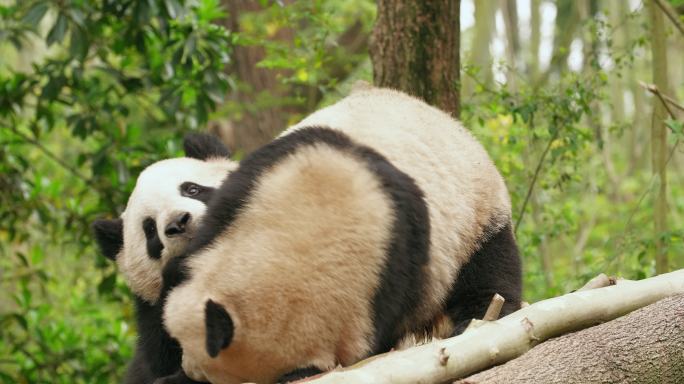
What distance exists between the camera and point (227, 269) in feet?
9.31

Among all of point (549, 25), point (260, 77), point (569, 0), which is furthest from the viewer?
point (549, 25)

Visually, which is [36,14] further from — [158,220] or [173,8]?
[158,220]

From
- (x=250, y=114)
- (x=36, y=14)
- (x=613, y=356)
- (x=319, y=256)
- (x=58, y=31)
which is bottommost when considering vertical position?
(x=250, y=114)

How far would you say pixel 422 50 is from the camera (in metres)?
4.68

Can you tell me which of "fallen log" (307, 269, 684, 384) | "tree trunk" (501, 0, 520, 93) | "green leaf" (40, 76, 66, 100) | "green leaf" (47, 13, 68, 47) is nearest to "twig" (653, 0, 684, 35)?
"tree trunk" (501, 0, 520, 93)

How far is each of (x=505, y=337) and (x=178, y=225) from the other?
1372mm

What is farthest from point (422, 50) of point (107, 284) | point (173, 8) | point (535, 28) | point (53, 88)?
point (535, 28)

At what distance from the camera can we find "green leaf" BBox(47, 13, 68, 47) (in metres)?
5.36

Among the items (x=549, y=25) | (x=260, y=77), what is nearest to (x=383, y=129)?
(x=260, y=77)

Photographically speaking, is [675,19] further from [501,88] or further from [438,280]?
[438,280]

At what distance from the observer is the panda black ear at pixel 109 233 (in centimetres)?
408

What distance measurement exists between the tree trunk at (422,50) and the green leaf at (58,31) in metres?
2.03

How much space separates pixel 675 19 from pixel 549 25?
8.77 m

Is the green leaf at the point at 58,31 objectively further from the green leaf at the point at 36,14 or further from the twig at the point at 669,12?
the twig at the point at 669,12
